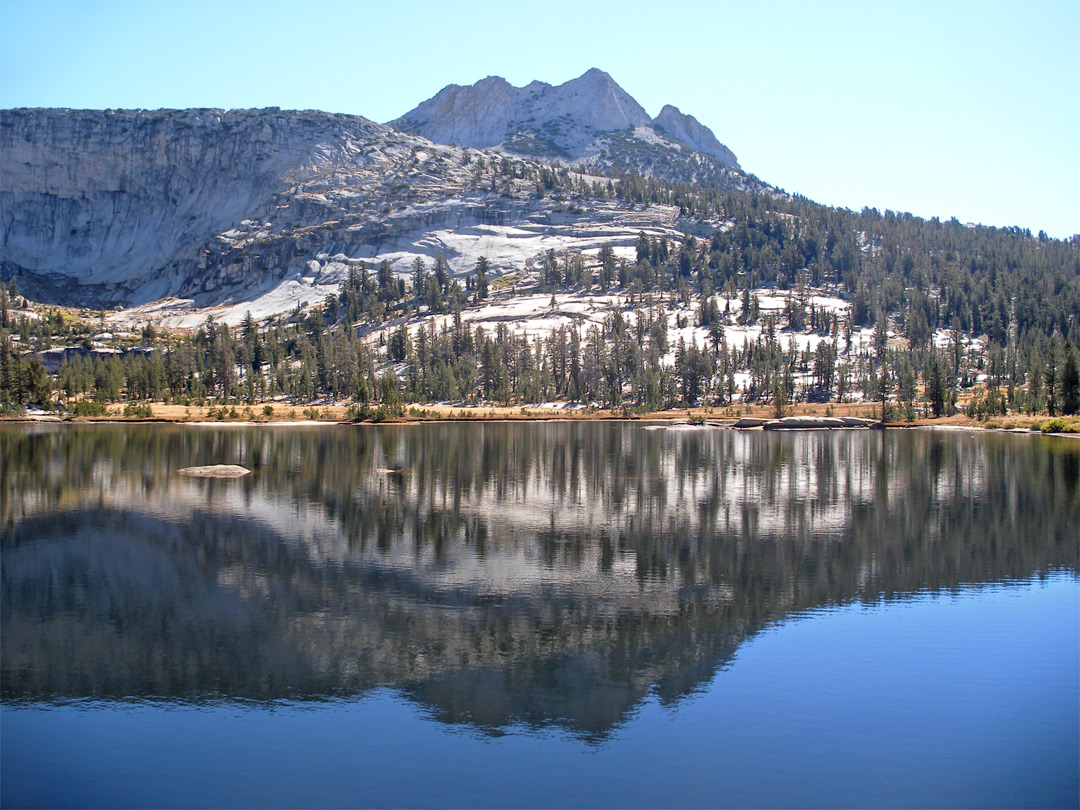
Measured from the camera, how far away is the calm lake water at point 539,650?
1872 centimetres

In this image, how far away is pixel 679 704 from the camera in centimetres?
2238

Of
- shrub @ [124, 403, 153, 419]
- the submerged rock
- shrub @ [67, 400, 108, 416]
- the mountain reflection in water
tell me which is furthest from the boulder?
shrub @ [67, 400, 108, 416]

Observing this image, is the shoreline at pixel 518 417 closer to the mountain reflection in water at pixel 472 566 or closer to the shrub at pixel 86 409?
the shrub at pixel 86 409

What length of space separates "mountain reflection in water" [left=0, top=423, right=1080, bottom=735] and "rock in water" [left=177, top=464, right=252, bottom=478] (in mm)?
1440

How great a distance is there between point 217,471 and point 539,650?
164 ft

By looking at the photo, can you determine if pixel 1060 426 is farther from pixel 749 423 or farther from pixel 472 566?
pixel 472 566

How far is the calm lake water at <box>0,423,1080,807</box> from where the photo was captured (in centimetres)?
1872

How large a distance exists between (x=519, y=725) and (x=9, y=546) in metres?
32.3

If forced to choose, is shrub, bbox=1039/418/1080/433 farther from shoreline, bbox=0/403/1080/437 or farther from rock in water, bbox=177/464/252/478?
rock in water, bbox=177/464/252/478

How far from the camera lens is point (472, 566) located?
121 ft

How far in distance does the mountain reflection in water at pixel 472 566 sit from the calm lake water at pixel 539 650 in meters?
0.20

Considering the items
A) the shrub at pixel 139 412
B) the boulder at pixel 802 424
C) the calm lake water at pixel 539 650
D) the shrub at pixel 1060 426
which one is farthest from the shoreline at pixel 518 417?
the calm lake water at pixel 539 650

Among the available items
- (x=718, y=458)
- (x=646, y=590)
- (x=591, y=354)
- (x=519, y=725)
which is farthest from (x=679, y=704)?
(x=591, y=354)

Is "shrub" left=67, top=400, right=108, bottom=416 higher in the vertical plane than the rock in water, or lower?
higher
